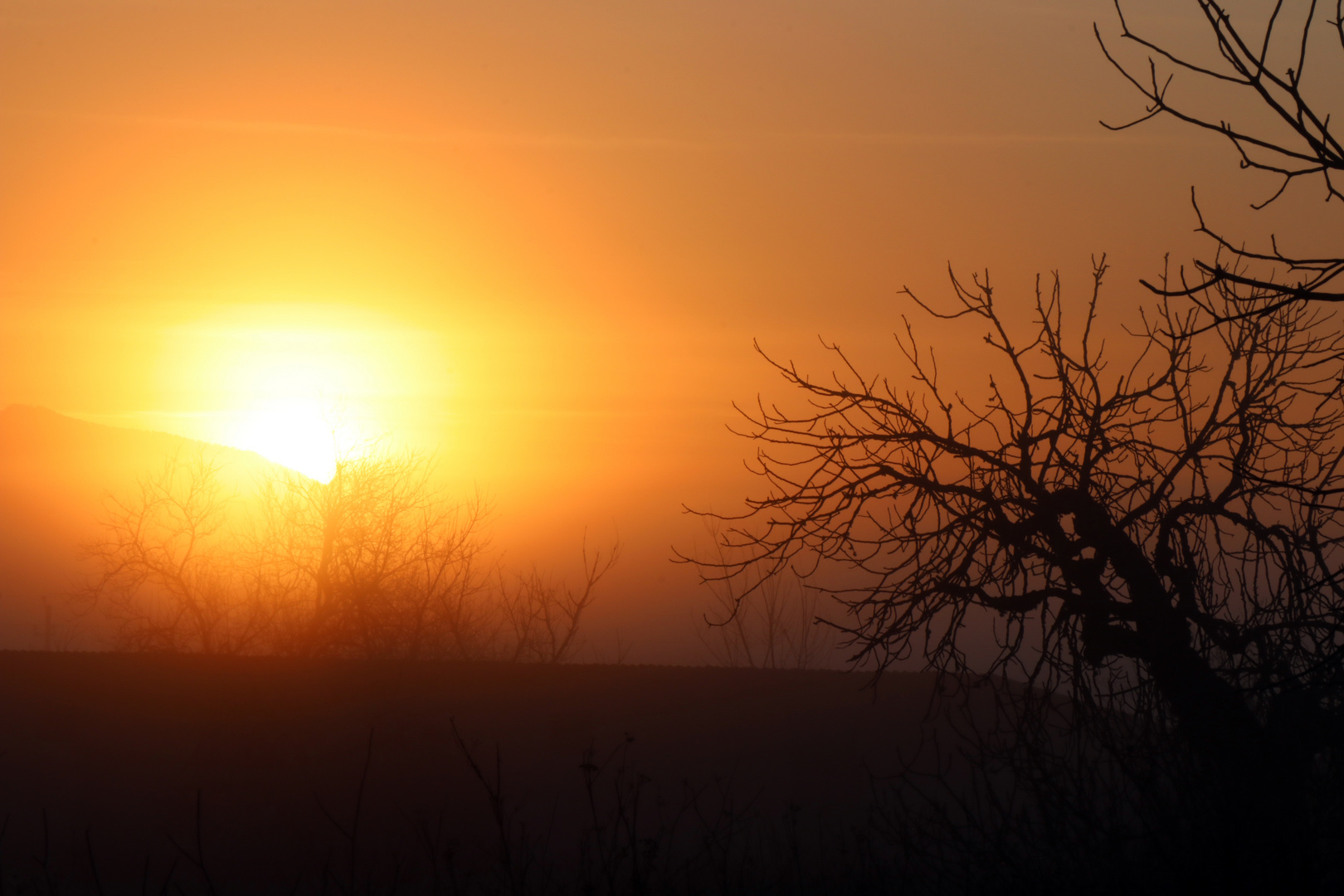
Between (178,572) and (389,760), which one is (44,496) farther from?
(389,760)

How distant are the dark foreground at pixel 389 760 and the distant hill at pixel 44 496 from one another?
101m

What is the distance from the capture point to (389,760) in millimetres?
14750

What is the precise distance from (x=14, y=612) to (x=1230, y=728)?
5663 inches

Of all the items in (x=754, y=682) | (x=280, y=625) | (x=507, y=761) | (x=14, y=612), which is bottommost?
(x=507, y=761)

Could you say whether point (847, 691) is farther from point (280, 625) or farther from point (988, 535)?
point (280, 625)

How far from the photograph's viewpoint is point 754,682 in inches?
729

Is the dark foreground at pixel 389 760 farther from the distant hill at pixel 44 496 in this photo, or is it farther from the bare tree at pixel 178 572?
the distant hill at pixel 44 496

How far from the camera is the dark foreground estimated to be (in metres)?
12.4

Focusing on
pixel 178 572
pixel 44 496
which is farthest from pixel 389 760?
pixel 44 496

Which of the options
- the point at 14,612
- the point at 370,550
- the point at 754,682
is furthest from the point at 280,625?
the point at 14,612

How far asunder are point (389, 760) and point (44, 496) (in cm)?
16454

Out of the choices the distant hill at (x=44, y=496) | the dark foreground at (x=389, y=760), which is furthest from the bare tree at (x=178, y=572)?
the distant hill at (x=44, y=496)

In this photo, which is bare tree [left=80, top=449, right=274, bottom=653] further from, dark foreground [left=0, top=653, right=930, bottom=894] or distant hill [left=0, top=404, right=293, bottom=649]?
distant hill [left=0, top=404, right=293, bottom=649]

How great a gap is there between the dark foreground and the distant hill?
331 feet
